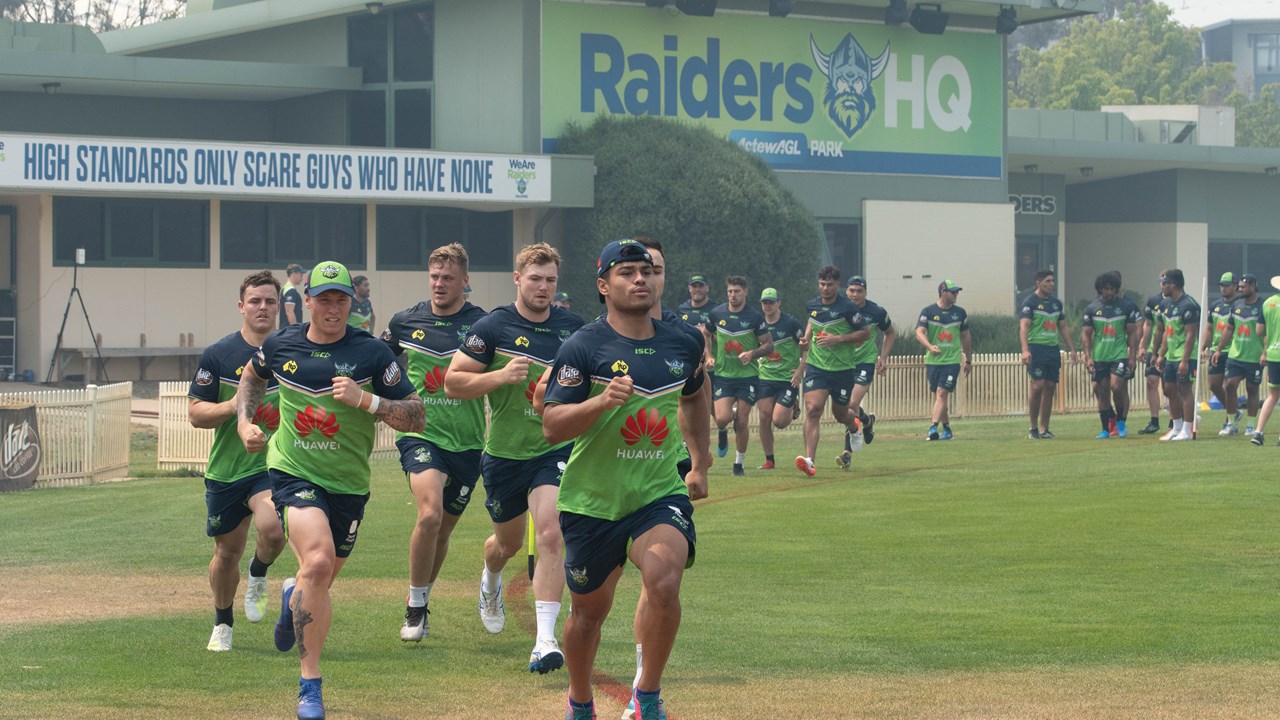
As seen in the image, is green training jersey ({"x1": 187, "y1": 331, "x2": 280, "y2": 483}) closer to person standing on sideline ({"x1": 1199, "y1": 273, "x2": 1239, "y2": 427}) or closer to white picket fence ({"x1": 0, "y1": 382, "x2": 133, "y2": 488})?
white picket fence ({"x1": 0, "y1": 382, "x2": 133, "y2": 488})

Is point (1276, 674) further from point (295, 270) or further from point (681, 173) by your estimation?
point (681, 173)

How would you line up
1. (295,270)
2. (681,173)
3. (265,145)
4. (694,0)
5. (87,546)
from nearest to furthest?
1. (87,546)
2. (295,270)
3. (265,145)
4. (681,173)
5. (694,0)

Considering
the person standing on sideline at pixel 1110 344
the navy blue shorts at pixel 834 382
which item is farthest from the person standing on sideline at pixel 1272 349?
the navy blue shorts at pixel 834 382

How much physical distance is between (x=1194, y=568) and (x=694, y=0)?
29418mm

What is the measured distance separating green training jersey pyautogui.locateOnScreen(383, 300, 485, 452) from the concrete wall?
33597mm

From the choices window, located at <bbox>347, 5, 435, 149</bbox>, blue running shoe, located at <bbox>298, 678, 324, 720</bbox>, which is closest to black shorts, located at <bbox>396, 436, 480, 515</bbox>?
blue running shoe, located at <bbox>298, 678, 324, 720</bbox>

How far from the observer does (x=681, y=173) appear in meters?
37.8

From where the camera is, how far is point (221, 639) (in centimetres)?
1032

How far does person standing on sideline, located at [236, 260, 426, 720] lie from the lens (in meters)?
8.89

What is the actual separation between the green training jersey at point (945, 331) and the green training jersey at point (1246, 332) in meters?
4.00

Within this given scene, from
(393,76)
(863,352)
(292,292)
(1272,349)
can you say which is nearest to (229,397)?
(863,352)

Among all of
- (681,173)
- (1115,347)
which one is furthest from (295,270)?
(681,173)

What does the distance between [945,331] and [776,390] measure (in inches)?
230

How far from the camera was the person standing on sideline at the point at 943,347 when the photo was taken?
2616 cm
